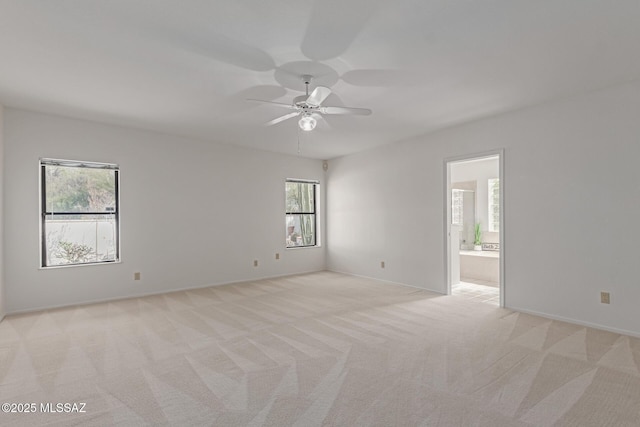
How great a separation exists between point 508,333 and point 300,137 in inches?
156

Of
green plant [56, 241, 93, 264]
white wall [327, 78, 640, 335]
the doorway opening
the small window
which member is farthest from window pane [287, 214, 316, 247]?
the small window

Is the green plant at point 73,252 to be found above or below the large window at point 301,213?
below

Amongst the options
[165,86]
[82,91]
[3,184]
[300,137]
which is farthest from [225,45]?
[3,184]

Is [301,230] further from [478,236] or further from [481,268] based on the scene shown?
[478,236]

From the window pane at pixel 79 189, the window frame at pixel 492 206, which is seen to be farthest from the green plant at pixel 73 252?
the window frame at pixel 492 206

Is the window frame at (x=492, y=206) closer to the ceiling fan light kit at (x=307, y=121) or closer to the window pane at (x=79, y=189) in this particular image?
the ceiling fan light kit at (x=307, y=121)

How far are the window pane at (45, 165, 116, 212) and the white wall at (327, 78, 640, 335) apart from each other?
473 centimetres

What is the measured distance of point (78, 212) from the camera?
4.51 metres

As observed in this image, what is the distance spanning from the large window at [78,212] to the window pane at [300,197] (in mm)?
3191

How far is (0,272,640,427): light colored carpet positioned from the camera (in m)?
2.01

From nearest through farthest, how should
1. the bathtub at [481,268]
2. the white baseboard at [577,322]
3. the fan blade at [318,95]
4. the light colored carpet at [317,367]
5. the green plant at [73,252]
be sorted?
the light colored carpet at [317,367] → the fan blade at [318,95] → the white baseboard at [577,322] → the green plant at [73,252] → the bathtub at [481,268]

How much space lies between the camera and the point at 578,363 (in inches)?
104

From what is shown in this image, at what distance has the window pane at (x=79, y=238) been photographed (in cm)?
438

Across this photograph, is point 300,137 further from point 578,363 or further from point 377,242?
point 578,363
